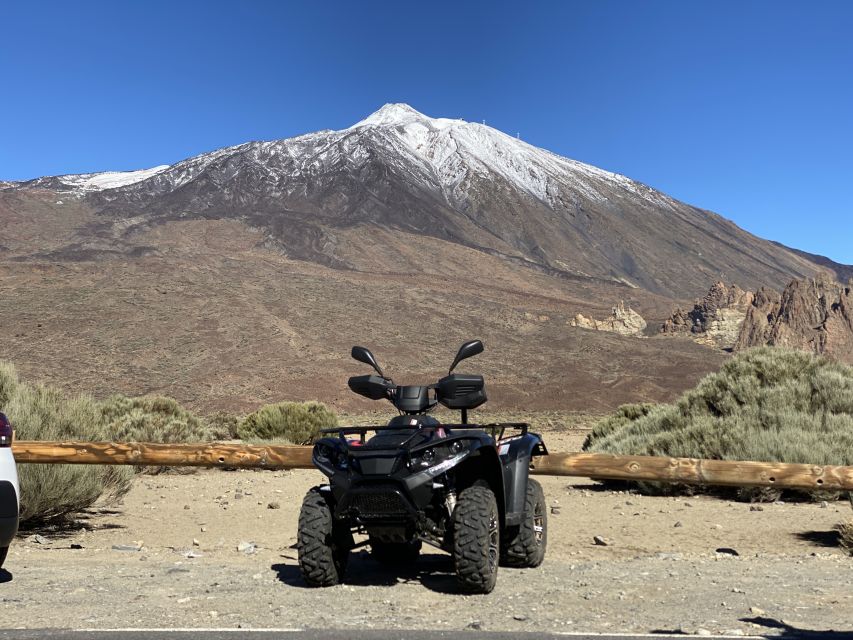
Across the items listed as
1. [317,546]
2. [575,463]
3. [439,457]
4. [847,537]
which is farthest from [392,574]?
[847,537]

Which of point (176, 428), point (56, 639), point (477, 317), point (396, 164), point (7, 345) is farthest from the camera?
point (396, 164)

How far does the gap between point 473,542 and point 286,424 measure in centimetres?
1854

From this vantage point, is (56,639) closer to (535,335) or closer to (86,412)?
(86,412)

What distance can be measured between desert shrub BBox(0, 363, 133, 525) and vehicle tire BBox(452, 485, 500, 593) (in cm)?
602

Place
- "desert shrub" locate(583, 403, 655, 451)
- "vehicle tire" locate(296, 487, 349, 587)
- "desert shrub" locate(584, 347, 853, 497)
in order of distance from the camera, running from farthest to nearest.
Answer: "desert shrub" locate(583, 403, 655, 451) → "desert shrub" locate(584, 347, 853, 497) → "vehicle tire" locate(296, 487, 349, 587)

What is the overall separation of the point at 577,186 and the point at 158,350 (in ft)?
472

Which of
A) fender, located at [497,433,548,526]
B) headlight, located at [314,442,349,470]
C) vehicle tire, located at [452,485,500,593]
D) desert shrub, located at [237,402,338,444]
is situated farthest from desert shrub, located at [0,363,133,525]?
desert shrub, located at [237,402,338,444]

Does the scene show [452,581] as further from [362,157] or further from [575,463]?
[362,157]

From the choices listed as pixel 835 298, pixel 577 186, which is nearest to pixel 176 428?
pixel 835 298

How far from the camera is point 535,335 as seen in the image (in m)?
69.4

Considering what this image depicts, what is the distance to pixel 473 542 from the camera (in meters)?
5.79

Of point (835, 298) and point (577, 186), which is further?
point (577, 186)

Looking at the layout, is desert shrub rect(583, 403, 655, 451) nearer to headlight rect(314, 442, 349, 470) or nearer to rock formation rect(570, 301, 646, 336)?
headlight rect(314, 442, 349, 470)

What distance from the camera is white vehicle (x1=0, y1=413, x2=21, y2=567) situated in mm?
5816
